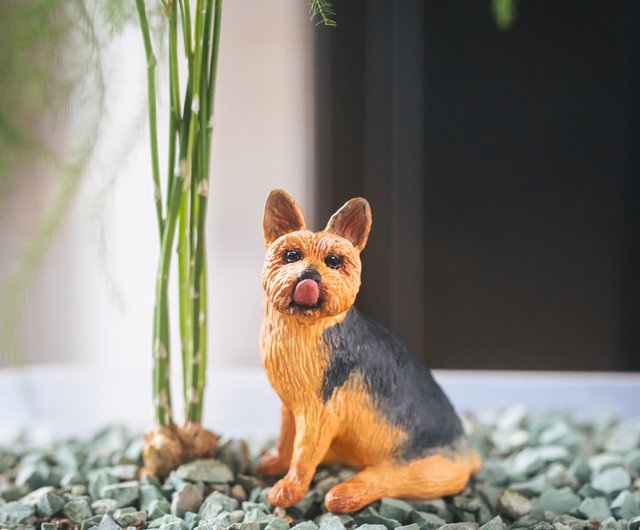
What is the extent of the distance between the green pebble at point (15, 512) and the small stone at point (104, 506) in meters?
0.08

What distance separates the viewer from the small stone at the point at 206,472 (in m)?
0.99

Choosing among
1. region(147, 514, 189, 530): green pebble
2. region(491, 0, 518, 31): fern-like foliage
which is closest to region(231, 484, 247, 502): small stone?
region(147, 514, 189, 530): green pebble

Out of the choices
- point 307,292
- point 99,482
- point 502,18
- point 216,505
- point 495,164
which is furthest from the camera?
point 495,164

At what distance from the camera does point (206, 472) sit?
1.00 meters

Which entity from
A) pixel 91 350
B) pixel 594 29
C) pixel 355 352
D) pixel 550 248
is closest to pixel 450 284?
pixel 550 248

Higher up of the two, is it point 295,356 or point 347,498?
point 295,356

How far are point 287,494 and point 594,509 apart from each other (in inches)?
16.2

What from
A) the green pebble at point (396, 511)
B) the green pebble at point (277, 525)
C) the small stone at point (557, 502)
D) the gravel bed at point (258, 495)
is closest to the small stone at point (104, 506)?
the gravel bed at point (258, 495)

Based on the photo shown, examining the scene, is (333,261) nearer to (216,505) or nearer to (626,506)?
(216,505)

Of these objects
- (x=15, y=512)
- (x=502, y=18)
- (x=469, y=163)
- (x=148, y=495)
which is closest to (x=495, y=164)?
→ (x=469, y=163)

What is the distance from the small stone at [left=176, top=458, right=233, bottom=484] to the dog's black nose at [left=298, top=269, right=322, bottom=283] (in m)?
0.34

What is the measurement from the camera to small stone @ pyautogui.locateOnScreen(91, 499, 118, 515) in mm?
942

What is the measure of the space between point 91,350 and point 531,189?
1302mm

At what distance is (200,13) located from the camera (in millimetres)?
940
